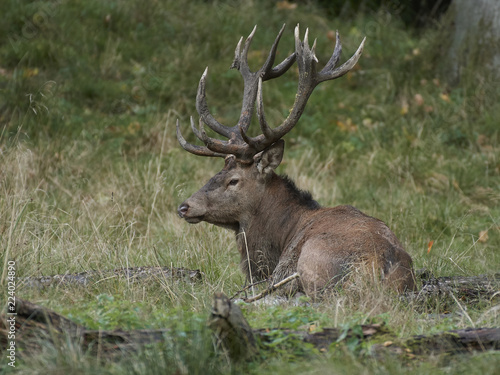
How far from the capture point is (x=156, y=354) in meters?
3.68

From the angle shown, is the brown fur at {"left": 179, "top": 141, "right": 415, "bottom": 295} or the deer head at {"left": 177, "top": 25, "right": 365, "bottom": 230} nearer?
the brown fur at {"left": 179, "top": 141, "right": 415, "bottom": 295}

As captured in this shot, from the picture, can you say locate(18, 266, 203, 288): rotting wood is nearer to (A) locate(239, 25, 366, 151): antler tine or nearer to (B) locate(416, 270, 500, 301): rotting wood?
(A) locate(239, 25, 366, 151): antler tine

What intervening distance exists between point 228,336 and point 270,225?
10.3 feet

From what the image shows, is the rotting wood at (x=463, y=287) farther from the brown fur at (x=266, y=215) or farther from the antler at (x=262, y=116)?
the antler at (x=262, y=116)

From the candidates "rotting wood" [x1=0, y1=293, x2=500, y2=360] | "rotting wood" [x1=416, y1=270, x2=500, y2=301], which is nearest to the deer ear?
"rotting wood" [x1=416, y1=270, x2=500, y2=301]

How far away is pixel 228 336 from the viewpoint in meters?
3.86

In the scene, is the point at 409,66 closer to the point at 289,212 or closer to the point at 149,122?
the point at 149,122

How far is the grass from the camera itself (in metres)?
4.55

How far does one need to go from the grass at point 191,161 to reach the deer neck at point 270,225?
0.85 ft

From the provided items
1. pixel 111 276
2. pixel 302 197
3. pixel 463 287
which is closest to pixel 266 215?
pixel 302 197

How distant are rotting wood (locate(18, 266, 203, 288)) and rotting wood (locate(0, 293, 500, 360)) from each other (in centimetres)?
154

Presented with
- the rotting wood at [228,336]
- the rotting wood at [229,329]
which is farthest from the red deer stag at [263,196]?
the rotting wood at [229,329]

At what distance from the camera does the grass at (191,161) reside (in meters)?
4.55

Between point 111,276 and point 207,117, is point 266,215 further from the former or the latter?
point 111,276
